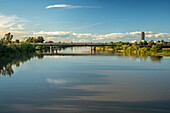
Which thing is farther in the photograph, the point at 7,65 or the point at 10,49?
the point at 10,49

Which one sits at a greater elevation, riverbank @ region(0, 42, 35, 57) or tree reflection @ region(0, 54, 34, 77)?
riverbank @ region(0, 42, 35, 57)

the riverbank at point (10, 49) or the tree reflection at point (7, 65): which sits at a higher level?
the riverbank at point (10, 49)

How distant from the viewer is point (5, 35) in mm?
169750

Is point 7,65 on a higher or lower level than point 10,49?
lower

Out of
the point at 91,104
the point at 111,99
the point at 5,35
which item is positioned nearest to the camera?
the point at 91,104

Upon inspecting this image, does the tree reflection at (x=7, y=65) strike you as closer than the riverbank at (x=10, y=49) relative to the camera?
Yes

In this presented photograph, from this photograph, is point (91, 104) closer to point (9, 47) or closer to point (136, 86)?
point (136, 86)

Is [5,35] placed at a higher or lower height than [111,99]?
higher

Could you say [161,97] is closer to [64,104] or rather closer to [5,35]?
[64,104]

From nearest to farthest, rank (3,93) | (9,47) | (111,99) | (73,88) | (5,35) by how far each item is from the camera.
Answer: (111,99) < (3,93) < (73,88) < (9,47) < (5,35)

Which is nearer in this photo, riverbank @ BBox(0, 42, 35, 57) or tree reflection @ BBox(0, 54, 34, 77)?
tree reflection @ BBox(0, 54, 34, 77)

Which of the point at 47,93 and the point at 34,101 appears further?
the point at 47,93

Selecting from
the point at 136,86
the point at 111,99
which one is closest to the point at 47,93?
the point at 111,99

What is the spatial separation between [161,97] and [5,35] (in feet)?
543
